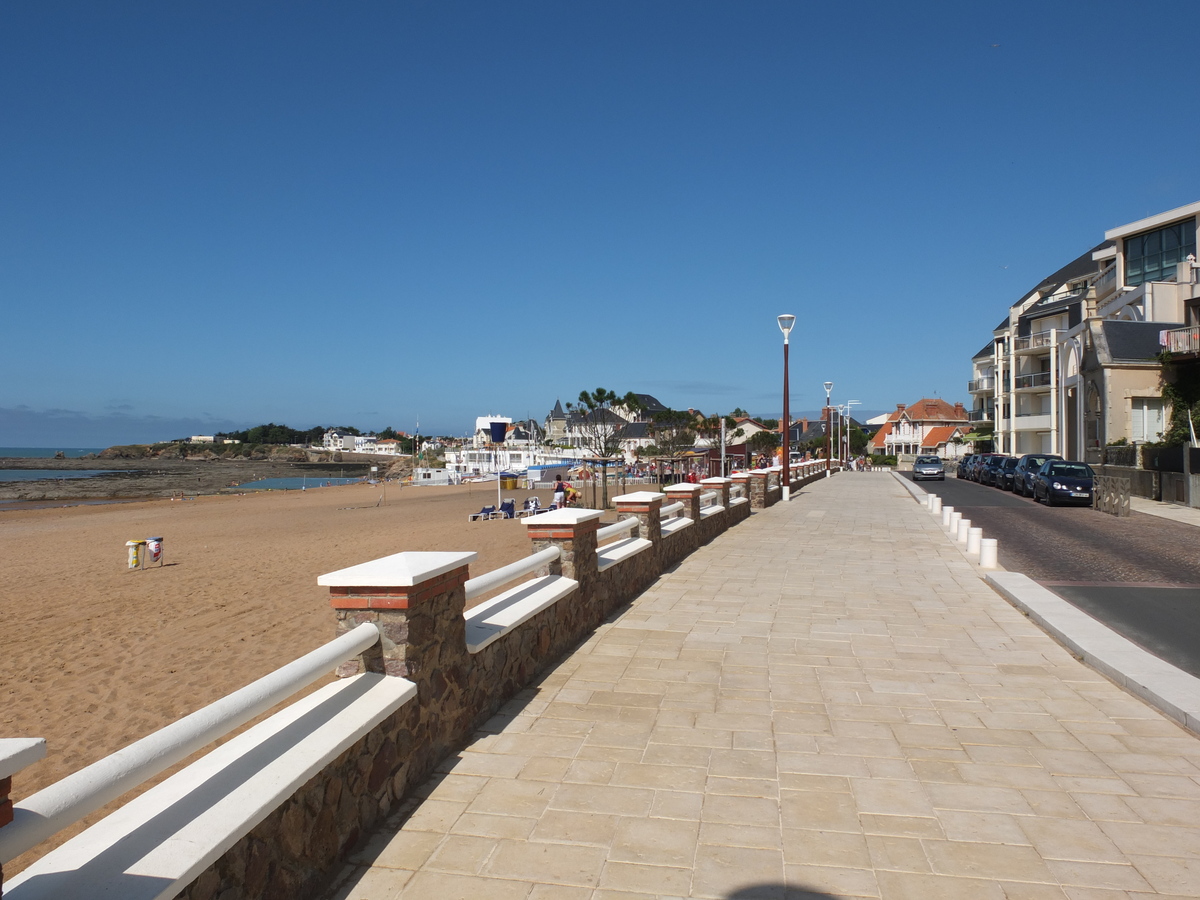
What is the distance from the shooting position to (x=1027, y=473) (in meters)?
29.2

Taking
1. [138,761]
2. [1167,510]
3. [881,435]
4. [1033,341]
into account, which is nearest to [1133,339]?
[1167,510]

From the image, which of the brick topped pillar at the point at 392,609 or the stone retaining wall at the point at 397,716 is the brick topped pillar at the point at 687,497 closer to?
the stone retaining wall at the point at 397,716

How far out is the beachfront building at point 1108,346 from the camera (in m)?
32.5

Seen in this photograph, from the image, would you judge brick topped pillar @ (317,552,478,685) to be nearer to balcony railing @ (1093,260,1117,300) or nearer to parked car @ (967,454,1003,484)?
parked car @ (967,454,1003,484)

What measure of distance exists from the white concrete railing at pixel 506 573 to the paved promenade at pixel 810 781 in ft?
2.92

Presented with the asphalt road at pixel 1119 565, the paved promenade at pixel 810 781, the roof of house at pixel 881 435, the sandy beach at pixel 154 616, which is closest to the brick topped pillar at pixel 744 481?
the sandy beach at pixel 154 616

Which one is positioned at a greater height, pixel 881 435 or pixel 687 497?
pixel 881 435

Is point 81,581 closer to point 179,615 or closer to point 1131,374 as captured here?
point 179,615

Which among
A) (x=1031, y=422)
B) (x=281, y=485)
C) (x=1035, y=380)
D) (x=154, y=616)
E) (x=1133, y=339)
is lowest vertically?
(x=281, y=485)

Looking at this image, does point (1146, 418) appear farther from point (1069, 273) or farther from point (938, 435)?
point (938, 435)

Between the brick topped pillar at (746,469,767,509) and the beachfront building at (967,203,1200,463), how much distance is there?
1824 cm

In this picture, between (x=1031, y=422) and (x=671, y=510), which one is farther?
(x=1031, y=422)

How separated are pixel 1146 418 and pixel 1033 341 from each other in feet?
79.3

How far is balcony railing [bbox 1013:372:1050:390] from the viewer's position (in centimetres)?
5221
